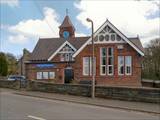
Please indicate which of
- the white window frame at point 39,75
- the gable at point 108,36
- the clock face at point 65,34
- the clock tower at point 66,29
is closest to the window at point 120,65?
the gable at point 108,36

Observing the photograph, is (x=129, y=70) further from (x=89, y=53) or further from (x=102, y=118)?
(x=102, y=118)

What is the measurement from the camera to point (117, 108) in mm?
19047

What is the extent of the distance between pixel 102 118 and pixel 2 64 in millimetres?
55278

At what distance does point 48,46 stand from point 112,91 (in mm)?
32209

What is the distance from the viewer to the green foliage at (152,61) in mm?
68613

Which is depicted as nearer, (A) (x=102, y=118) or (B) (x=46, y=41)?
(A) (x=102, y=118)

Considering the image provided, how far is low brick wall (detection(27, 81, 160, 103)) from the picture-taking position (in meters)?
21.8

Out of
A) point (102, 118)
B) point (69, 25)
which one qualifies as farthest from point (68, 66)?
point (102, 118)

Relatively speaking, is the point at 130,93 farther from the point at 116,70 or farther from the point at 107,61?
the point at 107,61

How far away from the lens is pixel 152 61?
71750 millimetres

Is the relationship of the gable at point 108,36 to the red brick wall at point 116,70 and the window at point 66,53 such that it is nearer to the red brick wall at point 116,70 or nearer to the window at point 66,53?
the red brick wall at point 116,70

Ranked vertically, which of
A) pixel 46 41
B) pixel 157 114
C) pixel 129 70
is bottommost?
pixel 157 114

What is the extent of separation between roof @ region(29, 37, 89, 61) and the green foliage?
19721 mm

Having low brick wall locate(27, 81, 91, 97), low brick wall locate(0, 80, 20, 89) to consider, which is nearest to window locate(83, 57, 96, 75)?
low brick wall locate(0, 80, 20, 89)
